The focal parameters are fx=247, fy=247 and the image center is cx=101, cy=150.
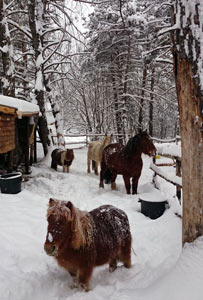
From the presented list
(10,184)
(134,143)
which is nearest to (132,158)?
(134,143)

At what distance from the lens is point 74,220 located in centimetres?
262

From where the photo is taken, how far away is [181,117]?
2.56 metres

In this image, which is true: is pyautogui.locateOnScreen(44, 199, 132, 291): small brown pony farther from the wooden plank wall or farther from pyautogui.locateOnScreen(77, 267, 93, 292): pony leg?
the wooden plank wall

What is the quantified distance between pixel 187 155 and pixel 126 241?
150 cm

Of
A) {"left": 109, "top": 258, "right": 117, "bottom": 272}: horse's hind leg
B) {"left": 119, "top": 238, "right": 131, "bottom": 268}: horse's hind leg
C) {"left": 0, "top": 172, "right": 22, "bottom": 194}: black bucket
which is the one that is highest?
{"left": 0, "top": 172, "right": 22, "bottom": 194}: black bucket

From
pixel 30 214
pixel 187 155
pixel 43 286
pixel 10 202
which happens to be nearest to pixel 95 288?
pixel 43 286

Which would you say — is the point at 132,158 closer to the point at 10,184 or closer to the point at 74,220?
the point at 10,184

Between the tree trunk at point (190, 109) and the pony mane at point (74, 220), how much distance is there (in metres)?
1.09

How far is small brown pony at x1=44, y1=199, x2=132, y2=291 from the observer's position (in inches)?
98.6

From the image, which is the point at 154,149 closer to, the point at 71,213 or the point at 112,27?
the point at 71,213

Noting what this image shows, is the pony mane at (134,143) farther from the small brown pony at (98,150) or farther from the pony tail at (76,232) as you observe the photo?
the pony tail at (76,232)

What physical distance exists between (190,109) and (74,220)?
5.38 ft

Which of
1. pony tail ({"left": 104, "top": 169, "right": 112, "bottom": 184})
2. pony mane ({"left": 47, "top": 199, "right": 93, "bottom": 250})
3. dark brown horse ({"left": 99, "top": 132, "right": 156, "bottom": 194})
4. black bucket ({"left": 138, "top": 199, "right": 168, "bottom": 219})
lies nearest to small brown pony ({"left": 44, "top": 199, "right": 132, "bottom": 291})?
pony mane ({"left": 47, "top": 199, "right": 93, "bottom": 250})

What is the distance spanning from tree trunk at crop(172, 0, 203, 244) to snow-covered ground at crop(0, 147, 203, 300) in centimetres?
29
